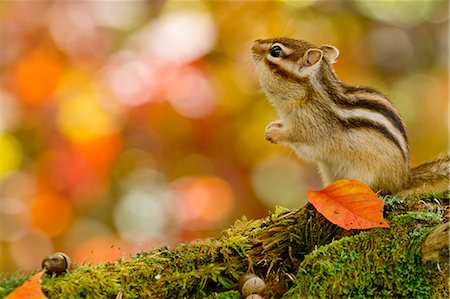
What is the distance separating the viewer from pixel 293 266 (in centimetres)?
241

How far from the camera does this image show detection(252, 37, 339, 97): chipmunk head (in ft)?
11.2

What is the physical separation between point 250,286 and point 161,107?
4.02 m

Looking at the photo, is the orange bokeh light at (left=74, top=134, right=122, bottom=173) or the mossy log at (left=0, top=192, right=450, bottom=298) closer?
the mossy log at (left=0, top=192, right=450, bottom=298)

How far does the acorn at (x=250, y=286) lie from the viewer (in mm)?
2242

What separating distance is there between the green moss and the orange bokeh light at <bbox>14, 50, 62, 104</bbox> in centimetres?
438

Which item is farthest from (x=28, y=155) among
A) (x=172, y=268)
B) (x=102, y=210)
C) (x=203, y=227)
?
(x=172, y=268)

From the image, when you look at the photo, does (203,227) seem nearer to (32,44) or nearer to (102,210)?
(102,210)

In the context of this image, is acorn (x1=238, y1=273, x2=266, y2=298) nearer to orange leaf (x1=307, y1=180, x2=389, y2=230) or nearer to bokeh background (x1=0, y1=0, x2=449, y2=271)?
orange leaf (x1=307, y1=180, x2=389, y2=230)

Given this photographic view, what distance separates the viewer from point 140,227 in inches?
250

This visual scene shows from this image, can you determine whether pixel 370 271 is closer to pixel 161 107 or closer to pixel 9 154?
pixel 161 107

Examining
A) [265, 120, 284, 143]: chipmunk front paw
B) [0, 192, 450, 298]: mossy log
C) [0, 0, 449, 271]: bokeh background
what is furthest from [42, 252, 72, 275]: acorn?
[0, 0, 449, 271]: bokeh background

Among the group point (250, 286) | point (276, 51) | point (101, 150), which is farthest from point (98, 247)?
point (250, 286)

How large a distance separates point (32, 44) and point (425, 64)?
143 inches

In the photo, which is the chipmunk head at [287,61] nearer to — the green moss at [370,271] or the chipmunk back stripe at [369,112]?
the chipmunk back stripe at [369,112]
